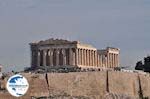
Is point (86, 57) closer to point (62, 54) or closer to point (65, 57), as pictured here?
point (65, 57)

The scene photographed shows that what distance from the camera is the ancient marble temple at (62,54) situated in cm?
8581

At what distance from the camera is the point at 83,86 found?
56.2 m

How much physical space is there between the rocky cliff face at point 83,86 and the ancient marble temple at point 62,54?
2739 centimetres

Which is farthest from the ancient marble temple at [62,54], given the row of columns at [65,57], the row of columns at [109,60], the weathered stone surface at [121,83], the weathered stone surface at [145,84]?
the weathered stone surface at [121,83]

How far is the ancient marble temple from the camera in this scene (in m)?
85.8

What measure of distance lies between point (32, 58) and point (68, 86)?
1385 inches

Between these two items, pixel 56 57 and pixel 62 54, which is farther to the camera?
pixel 62 54

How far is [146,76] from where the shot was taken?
62375 millimetres

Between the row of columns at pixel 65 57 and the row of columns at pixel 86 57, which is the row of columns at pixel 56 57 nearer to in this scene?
the row of columns at pixel 65 57

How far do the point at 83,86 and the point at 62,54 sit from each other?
3249 cm

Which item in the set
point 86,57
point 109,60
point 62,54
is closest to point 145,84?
point 86,57

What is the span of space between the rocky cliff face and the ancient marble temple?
2739 centimetres

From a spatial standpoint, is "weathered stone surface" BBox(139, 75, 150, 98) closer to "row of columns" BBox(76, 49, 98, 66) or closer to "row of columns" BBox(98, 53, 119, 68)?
"row of columns" BBox(76, 49, 98, 66)

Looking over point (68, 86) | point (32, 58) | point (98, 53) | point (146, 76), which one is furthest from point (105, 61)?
point (68, 86)
